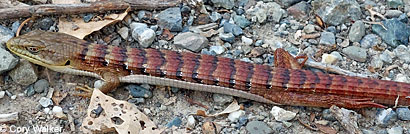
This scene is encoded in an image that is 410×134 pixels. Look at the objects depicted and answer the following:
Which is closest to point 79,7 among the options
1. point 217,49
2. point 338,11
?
point 217,49

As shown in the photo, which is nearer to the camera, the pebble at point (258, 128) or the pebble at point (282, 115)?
the pebble at point (258, 128)

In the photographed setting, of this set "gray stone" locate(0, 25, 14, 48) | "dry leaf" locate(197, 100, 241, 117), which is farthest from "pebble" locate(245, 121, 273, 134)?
"gray stone" locate(0, 25, 14, 48)

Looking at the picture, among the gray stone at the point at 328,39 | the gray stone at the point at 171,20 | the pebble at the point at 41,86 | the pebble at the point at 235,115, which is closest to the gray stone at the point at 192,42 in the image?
the gray stone at the point at 171,20

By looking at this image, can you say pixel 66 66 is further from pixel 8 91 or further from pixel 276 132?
pixel 276 132

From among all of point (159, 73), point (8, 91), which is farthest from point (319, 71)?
point (8, 91)

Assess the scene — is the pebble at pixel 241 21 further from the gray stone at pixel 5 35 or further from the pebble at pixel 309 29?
the gray stone at pixel 5 35

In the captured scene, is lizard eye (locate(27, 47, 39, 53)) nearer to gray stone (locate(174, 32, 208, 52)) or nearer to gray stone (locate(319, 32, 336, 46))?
gray stone (locate(174, 32, 208, 52))

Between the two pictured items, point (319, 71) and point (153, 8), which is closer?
point (319, 71)
